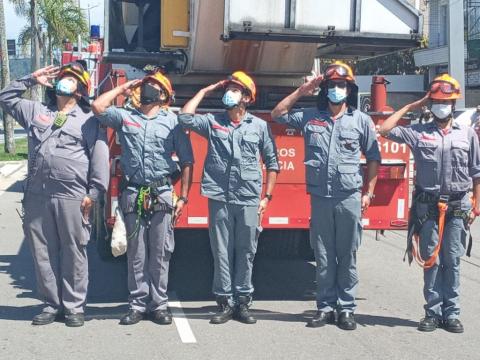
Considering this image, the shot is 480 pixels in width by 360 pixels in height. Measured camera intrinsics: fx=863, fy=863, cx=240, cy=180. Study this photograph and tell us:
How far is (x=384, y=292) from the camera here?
8.40m

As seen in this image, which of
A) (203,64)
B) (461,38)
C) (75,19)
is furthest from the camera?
(75,19)

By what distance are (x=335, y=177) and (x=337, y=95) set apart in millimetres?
642

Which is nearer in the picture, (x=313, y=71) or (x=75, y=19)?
(x=313, y=71)

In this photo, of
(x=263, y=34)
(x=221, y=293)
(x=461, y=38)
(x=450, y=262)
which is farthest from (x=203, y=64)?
(x=461, y=38)

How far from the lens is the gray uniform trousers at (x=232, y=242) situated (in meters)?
6.93

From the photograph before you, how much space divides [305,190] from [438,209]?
1.30m

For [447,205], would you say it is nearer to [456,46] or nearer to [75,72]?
[75,72]

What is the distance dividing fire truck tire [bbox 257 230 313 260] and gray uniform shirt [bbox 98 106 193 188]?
1.54 m

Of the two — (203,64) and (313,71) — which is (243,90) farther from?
(313,71)

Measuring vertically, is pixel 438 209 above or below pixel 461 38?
below

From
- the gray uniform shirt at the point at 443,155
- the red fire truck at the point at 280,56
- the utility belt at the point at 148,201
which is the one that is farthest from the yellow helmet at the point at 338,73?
the utility belt at the point at 148,201

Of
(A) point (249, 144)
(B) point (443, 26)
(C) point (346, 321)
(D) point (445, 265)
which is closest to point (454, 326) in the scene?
(D) point (445, 265)

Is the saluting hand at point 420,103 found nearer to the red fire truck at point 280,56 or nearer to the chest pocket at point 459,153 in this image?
the chest pocket at point 459,153

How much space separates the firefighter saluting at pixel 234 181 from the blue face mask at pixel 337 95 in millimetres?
606
